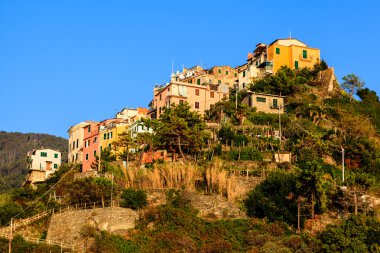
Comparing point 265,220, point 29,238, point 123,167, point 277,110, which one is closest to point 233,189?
point 265,220

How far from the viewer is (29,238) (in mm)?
44438

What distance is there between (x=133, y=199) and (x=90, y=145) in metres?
23.4

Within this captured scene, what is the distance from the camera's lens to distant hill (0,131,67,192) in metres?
128

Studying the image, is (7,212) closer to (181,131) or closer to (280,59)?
(181,131)

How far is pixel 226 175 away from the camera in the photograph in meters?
48.1

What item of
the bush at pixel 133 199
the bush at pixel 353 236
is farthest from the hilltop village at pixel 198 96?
the bush at pixel 353 236

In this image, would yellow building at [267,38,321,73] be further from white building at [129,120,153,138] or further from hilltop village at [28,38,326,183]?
white building at [129,120,153,138]

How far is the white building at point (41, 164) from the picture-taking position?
73206 millimetres

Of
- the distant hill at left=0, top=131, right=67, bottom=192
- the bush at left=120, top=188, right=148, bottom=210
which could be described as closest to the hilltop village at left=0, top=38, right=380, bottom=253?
the bush at left=120, top=188, right=148, bottom=210

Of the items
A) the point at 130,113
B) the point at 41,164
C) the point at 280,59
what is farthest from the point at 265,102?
the point at 41,164

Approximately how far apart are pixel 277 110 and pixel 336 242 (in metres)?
30.6

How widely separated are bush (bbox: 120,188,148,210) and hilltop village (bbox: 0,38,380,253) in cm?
7

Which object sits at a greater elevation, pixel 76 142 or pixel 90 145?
pixel 76 142

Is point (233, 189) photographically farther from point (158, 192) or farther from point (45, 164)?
point (45, 164)
